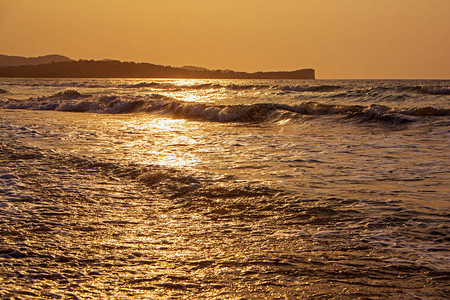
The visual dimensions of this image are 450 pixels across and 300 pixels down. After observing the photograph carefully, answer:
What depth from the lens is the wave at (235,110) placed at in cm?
1780

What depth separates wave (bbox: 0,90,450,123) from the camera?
17.8 m

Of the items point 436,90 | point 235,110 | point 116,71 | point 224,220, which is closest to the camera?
point 224,220

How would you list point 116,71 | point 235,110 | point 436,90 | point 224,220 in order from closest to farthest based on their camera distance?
point 224,220, point 235,110, point 436,90, point 116,71

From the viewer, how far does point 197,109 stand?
22.8m

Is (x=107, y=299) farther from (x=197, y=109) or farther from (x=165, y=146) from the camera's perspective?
(x=197, y=109)

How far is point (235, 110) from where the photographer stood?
2112 cm

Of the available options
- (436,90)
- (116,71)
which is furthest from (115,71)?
(436,90)

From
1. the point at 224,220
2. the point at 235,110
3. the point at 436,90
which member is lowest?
the point at 224,220

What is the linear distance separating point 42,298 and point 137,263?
88cm

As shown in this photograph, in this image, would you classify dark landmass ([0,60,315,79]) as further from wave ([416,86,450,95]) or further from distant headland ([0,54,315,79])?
wave ([416,86,450,95])

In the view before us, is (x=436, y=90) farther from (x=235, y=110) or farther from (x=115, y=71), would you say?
(x=115, y=71)

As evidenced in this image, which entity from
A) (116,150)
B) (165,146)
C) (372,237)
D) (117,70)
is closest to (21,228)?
(372,237)

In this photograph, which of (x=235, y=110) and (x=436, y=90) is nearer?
(x=235, y=110)

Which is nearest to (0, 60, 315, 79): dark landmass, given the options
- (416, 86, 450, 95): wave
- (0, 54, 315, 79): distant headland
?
(0, 54, 315, 79): distant headland
